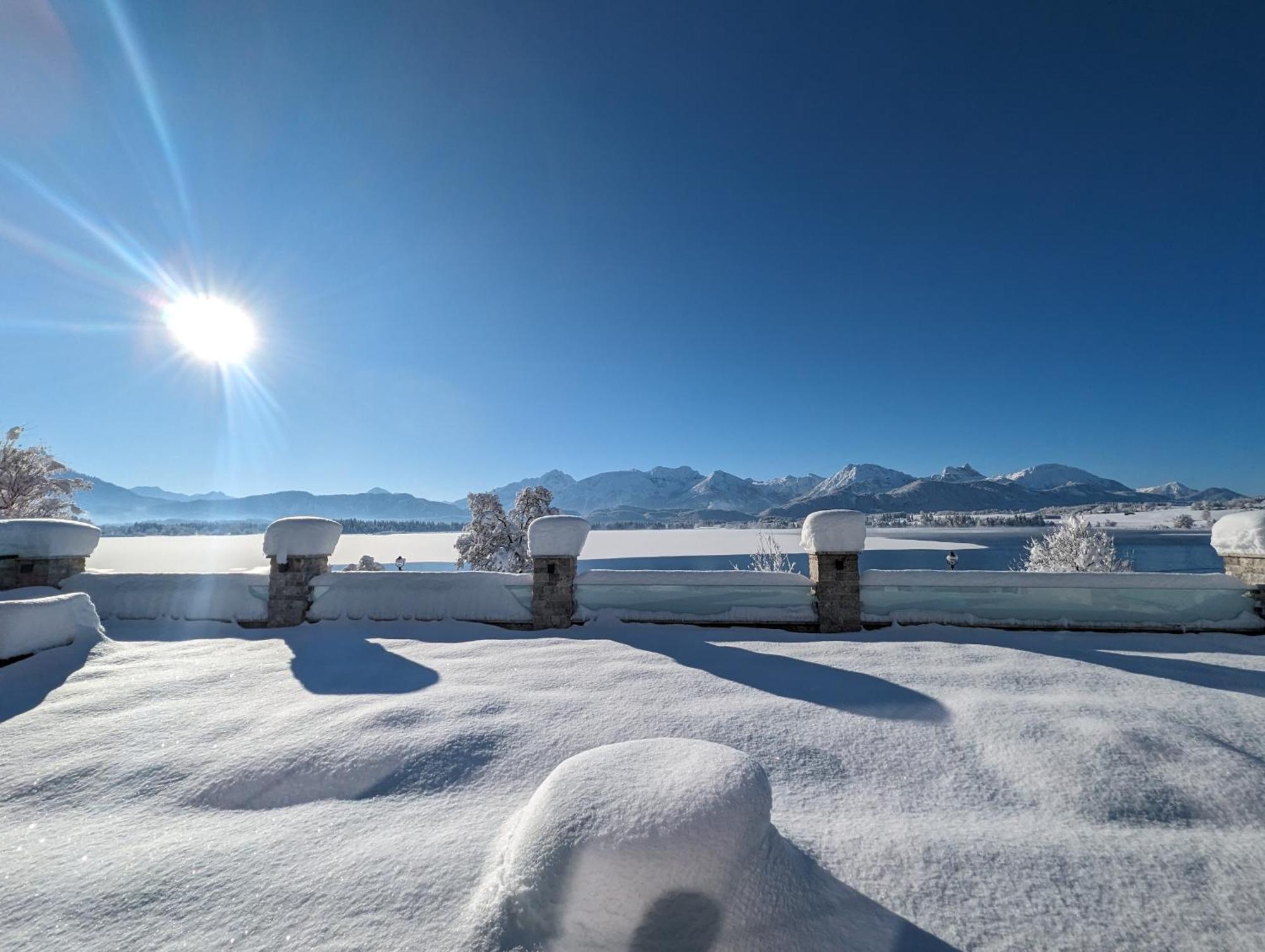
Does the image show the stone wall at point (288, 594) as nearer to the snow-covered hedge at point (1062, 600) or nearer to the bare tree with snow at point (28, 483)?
the snow-covered hedge at point (1062, 600)

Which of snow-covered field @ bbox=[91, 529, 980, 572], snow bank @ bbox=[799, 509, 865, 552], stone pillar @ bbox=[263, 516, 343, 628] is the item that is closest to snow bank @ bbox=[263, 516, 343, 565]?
stone pillar @ bbox=[263, 516, 343, 628]

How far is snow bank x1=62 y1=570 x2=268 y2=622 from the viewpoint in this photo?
7961 mm

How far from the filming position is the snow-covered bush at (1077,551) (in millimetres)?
27188

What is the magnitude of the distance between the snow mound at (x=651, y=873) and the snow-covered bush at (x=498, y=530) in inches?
893

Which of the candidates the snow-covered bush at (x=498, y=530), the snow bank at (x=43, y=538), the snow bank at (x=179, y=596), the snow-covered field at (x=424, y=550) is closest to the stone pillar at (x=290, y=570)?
the snow bank at (x=179, y=596)

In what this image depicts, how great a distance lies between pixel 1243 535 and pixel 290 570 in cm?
1367

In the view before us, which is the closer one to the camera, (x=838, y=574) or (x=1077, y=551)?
(x=838, y=574)

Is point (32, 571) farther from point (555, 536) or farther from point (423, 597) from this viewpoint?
point (555, 536)

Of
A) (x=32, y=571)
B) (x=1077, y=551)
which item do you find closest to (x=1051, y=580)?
(x=32, y=571)

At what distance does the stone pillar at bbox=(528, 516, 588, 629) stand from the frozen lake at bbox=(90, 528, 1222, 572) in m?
23.5

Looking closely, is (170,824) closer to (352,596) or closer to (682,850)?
(682,850)

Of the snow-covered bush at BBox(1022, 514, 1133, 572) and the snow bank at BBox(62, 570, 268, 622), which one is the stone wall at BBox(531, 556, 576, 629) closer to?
the snow bank at BBox(62, 570, 268, 622)

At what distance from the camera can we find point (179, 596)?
26.3 ft

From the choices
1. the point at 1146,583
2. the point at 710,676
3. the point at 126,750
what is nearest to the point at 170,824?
the point at 126,750
